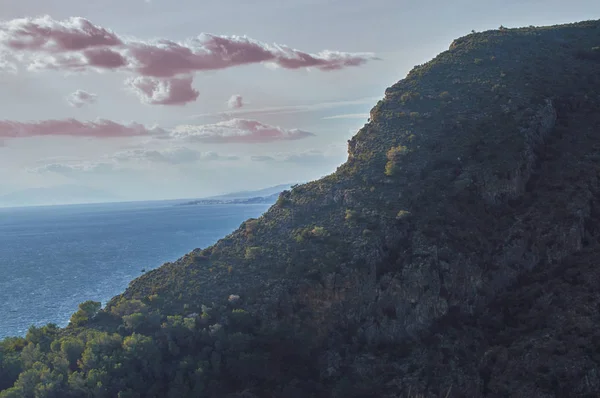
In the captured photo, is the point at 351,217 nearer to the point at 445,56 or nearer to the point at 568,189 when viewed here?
the point at 568,189

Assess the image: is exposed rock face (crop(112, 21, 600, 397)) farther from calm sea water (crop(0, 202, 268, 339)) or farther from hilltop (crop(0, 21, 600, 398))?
calm sea water (crop(0, 202, 268, 339))

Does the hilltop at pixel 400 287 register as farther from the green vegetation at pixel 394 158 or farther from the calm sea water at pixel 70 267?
the calm sea water at pixel 70 267

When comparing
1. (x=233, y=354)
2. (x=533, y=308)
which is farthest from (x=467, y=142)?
(x=233, y=354)

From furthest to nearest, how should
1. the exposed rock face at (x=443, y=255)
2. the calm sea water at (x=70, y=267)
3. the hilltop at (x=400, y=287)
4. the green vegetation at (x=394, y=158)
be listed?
the calm sea water at (x=70, y=267)
the green vegetation at (x=394, y=158)
the exposed rock face at (x=443, y=255)
the hilltop at (x=400, y=287)

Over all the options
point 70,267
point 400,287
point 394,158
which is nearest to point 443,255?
point 400,287

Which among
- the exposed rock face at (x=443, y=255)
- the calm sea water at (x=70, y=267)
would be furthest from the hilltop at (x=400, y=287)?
the calm sea water at (x=70, y=267)

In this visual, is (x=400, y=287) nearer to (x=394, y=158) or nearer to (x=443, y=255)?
(x=443, y=255)
